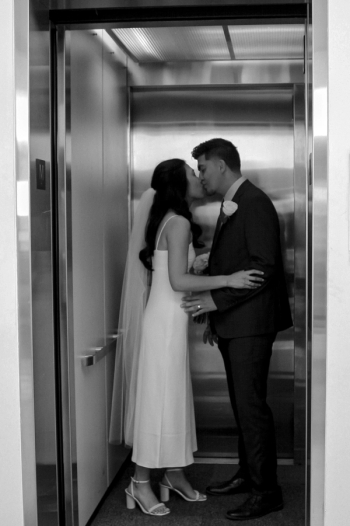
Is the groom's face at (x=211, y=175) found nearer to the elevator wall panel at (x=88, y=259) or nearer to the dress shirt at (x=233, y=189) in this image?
the dress shirt at (x=233, y=189)

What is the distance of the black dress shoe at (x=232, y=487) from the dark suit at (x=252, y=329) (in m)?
0.27

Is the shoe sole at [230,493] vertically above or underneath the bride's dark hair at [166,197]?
underneath

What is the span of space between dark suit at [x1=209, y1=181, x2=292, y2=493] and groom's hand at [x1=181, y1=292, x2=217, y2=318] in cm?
3

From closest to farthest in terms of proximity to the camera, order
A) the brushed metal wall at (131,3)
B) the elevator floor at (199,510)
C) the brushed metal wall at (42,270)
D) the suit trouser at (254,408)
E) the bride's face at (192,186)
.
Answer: the brushed metal wall at (42,270), the brushed metal wall at (131,3), the elevator floor at (199,510), the suit trouser at (254,408), the bride's face at (192,186)

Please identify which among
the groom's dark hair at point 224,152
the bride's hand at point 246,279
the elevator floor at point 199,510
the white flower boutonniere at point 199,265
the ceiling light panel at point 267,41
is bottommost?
the elevator floor at point 199,510

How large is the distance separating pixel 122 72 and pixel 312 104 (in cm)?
204

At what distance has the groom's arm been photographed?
3277 millimetres

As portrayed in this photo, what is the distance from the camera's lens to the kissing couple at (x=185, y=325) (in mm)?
3334

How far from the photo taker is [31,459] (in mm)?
2336

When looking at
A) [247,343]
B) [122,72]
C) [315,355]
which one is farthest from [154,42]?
[315,355]

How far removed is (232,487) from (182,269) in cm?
121

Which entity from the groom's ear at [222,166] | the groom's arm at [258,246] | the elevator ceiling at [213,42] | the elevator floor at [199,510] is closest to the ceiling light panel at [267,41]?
the elevator ceiling at [213,42]

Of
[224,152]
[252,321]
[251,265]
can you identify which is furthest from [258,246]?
[224,152]

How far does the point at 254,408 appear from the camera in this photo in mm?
3348
